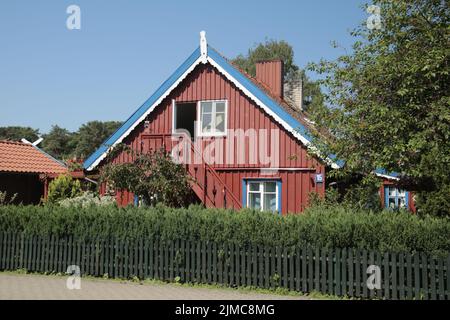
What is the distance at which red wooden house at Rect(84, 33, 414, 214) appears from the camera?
16391 mm

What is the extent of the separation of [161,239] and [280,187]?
6.41 meters

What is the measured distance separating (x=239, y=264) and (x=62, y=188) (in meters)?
12.3

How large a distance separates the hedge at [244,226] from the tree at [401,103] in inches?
60.1

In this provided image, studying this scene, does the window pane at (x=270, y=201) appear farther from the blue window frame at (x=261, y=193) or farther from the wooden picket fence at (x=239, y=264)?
the wooden picket fence at (x=239, y=264)

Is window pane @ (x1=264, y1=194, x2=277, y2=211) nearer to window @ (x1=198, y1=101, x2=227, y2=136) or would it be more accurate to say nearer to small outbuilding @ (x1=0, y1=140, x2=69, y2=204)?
window @ (x1=198, y1=101, x2=227, y2=136)

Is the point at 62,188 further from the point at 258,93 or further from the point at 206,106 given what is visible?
the point at 258,93

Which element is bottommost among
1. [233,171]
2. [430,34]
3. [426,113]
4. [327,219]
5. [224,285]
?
[224,285]

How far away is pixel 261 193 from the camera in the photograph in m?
17.1

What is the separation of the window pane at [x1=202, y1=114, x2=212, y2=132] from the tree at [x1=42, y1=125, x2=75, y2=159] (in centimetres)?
5558

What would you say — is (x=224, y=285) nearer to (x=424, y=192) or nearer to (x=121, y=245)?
(x=121, y=245)

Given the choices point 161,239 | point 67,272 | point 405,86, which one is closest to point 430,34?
point 405,86

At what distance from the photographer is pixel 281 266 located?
33.5 ft

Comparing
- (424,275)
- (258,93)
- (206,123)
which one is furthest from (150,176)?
(424,275)

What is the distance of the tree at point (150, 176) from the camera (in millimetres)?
14992
